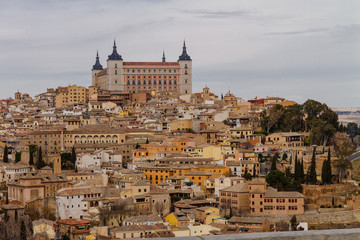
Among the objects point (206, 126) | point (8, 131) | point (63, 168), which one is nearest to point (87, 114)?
point (8, 131)

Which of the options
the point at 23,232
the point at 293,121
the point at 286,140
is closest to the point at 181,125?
the point at 293,121

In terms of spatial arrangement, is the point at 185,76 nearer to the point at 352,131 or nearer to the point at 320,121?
the point at 352,131

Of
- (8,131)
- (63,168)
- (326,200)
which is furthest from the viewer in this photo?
(8,131)

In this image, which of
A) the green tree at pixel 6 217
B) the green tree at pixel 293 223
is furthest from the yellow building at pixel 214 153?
the green tree at pixel 6 217

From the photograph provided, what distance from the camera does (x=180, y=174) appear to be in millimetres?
22016

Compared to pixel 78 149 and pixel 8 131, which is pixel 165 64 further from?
pixel 78 149

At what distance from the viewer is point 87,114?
3556 centimetres

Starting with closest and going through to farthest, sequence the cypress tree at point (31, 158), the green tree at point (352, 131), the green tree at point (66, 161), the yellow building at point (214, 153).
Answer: the cypress tree at point (31, 158), the green tree at point (66, 161), the yellow building at point (214, 153), the green tree at point (352, 131)

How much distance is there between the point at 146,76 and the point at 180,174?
2685cm

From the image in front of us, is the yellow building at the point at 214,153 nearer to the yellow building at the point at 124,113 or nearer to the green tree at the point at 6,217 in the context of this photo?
the green tree at the point at 6,217

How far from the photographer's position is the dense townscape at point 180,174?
17422 mm

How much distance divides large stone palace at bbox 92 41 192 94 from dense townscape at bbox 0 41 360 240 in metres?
12.1

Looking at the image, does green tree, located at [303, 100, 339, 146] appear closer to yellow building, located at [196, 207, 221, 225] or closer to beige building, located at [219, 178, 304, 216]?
beige building, located at [219, 178, 304, 216]

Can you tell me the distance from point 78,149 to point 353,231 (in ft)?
80.3
